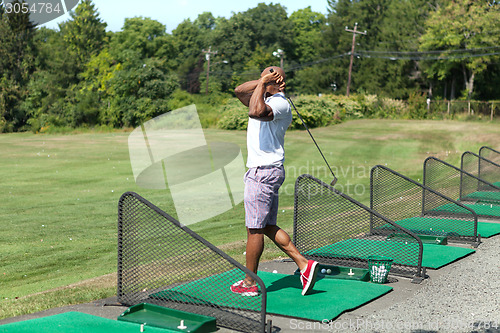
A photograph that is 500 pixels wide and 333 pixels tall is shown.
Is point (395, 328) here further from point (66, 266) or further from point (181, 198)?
point (181, 198)

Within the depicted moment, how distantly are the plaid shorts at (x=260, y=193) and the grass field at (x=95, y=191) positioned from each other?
1791 mm

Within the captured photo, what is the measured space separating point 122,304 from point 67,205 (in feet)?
36.8

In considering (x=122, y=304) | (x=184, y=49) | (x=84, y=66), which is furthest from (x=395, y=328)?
(x=184, y=49)

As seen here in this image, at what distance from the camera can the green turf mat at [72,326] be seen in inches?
182

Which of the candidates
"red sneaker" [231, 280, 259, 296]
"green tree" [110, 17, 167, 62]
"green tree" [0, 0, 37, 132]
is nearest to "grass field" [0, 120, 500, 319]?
"red sneaker" [231, 280, 259, 296]

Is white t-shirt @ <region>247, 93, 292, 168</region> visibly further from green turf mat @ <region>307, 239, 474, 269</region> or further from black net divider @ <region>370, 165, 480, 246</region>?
black net divider @ <region>370, 165, 480, 246</region>

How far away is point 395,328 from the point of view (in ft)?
16.1

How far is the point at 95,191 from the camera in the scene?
61.8 ft

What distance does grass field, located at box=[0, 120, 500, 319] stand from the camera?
8336mm

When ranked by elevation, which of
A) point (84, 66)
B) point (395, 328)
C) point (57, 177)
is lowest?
point (57, 177)

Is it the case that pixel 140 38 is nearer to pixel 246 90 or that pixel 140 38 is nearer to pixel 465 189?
pixel 465 189

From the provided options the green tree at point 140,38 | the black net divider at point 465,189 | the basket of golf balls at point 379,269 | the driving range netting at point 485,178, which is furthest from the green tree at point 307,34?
the basket of golf balls at point 379,269

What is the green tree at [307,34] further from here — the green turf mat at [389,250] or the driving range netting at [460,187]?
the green turf mat at [389,250]

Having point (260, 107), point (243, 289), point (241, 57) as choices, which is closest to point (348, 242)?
point (243, 289)
